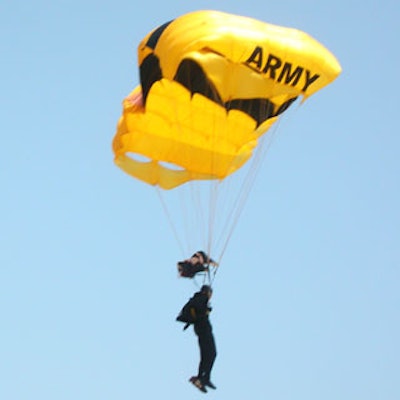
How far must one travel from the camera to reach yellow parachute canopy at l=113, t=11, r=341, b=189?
29.1m

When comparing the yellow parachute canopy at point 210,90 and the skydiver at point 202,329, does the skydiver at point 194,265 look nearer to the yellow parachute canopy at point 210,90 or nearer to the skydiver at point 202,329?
the skydiver at point 202,329

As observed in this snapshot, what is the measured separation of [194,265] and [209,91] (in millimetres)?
2885

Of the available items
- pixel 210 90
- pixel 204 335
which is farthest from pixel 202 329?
pixel 210 90

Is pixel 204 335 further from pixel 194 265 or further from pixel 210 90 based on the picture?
pixel 210 90

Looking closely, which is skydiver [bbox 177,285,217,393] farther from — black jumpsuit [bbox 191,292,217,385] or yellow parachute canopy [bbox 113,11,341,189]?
yellow parachute canopy [bbox 113,11,341,189]

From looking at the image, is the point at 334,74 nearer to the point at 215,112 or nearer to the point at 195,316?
the point at 215,112

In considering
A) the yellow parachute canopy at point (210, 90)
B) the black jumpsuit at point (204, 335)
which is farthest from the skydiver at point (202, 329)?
the yellow parachute canopy at point (210, 90)

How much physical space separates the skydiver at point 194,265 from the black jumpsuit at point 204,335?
0.41m

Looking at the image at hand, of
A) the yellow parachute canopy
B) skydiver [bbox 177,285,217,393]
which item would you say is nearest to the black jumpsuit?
skydiver [bbox 177,285,217,393]

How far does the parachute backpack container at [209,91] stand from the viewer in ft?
95.6

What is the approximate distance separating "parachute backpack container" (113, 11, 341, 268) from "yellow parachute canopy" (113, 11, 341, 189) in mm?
16

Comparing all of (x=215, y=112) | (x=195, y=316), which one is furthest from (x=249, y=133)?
(x=195, y=316)

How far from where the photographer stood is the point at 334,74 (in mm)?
30516

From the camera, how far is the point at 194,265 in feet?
98.3
